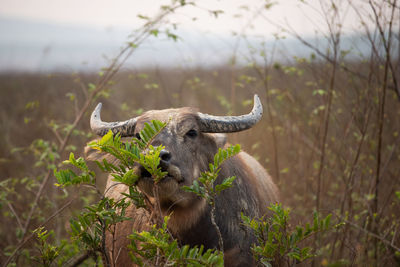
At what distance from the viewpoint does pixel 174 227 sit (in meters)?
3.02

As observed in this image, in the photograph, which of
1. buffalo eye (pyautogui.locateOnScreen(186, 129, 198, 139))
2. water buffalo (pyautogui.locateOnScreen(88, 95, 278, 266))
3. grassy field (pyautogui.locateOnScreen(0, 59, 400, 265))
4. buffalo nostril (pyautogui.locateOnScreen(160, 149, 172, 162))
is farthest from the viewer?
grassy field (pyautogui.locateOnScreen(0, 59, 400, 265))

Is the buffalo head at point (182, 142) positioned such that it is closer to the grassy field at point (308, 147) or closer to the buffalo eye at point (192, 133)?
the buffalo eye at point (192, 133)

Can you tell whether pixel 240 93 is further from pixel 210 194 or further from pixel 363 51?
pixel 210 194

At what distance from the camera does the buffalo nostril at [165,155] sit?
2.34 m

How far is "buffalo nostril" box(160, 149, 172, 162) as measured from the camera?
2.34 meters

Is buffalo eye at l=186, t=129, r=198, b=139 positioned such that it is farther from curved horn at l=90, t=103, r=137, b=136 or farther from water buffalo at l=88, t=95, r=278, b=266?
curved horn at l=90, t=103, r=137, b=136

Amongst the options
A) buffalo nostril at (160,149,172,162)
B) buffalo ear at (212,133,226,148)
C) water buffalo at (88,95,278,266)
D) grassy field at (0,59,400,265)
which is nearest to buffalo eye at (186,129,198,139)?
water buffalo at (88,95,278,266)

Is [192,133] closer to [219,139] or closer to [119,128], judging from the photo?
[219,139]

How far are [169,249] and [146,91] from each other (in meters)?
9.99

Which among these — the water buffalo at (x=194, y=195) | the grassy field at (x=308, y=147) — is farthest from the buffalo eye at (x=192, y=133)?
the grassy field at (x=308, y=147)

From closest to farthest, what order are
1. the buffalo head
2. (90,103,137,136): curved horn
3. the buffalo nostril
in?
the buffalo nostril → the buffalo head → (90,103,137,136): curved horn

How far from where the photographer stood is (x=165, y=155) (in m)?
2.42

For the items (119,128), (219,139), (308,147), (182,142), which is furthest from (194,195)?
(308,147)

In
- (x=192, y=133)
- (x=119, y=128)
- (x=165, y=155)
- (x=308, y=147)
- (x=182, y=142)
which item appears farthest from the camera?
(x=308, y=147)
